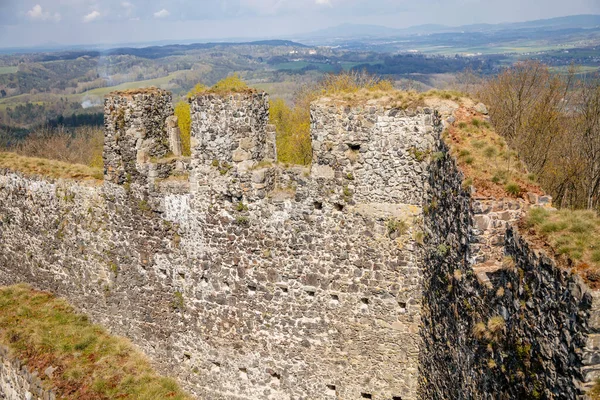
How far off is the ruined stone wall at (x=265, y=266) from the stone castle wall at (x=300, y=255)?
0.13 feet

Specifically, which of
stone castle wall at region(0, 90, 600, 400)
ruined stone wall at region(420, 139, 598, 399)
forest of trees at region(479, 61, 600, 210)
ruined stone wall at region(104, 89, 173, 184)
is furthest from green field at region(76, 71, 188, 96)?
ruined stone wall at region(420, 139, 598, 399)

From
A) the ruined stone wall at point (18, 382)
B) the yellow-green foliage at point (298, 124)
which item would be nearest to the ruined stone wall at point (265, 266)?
the ruined stone wall at point (18, 382)

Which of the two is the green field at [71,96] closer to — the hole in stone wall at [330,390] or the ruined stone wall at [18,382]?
the ruined stone wall at [18,382]

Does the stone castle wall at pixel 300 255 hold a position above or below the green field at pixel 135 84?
below

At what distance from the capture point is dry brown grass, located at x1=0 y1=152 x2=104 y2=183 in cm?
1772

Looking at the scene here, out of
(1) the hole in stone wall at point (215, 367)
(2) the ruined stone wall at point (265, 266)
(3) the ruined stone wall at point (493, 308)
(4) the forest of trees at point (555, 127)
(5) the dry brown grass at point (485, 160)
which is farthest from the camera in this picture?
(4) the forest of trees at point (555, 127)

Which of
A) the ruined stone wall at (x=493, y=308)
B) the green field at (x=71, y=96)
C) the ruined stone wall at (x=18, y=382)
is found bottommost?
the ruined stone wall at (x=18, y=382)

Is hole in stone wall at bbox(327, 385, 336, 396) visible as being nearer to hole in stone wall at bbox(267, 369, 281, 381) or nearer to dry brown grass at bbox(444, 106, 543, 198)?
hole in stone wall at bbox(267, 369, 281, 381)

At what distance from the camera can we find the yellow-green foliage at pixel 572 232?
6594 mm

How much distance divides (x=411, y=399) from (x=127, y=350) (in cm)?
905

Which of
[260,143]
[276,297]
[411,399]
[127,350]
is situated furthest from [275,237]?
[127,350]

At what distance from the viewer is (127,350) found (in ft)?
55.6

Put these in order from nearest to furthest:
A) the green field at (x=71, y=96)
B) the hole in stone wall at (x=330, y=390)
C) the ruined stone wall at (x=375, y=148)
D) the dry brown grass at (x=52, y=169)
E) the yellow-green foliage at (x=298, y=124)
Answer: the ruined stone wall at (x=375, y=148) < the hole in stone wall at (x=330, y=390) < the dry brown grass at (x=52, y=169) < the yellow-green foliage at (x=298, y=124) < the green field at (x=71, y=96)

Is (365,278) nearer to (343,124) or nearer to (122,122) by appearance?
(343,124)
